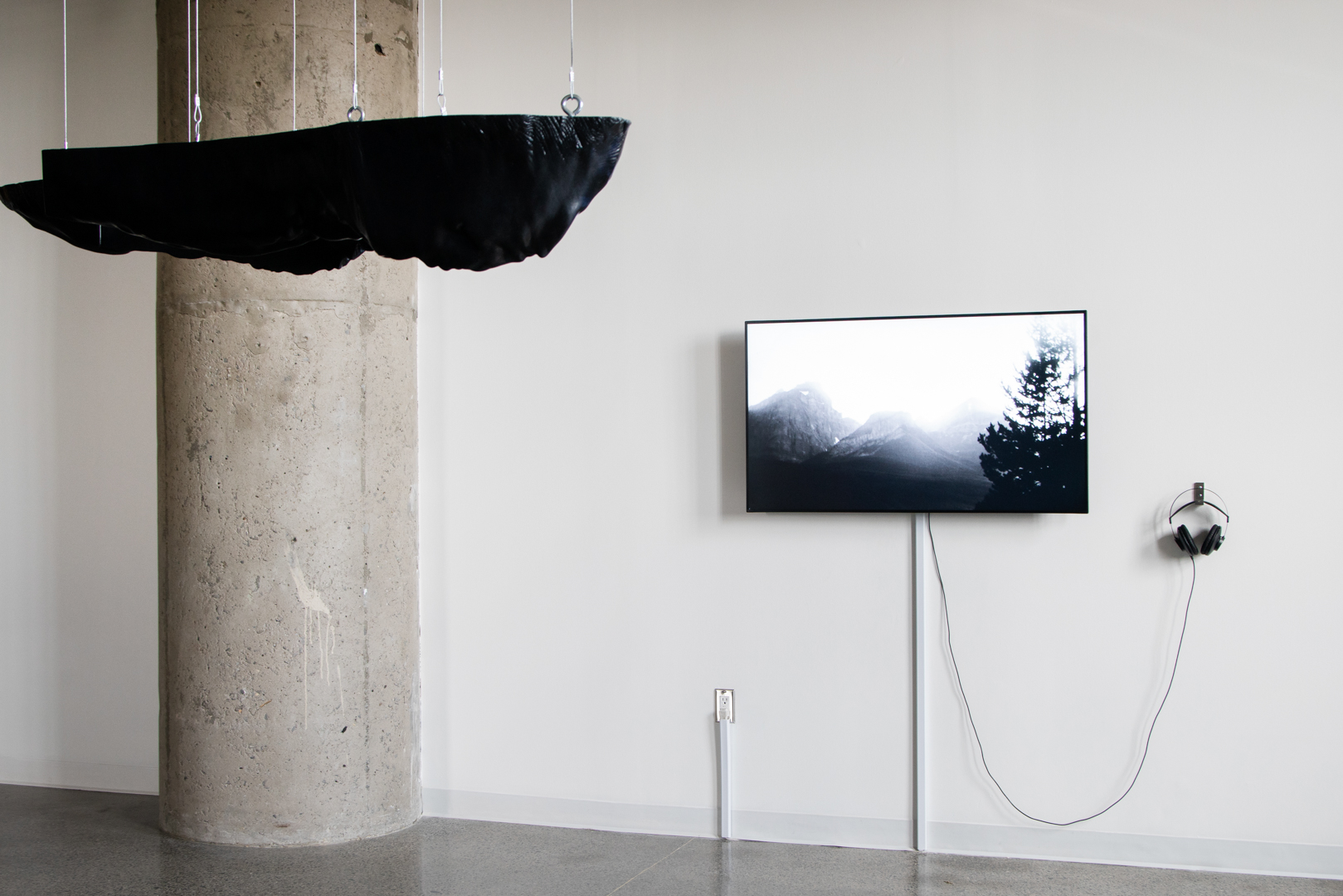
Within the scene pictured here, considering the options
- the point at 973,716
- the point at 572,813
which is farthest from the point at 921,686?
the point at 572,813

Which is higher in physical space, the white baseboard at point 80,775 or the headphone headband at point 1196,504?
the headphone headband at point 1196,504

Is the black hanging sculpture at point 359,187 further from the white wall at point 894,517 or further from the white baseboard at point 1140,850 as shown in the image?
the white baseboard at point 1140,850

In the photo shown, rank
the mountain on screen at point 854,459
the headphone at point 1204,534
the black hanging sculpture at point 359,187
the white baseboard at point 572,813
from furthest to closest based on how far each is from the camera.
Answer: the white baseboard at point 572,813 → the mountain on screen at point 854,459 → the headphone at point 1204,534 → the black hanging sculpture at point 359,187

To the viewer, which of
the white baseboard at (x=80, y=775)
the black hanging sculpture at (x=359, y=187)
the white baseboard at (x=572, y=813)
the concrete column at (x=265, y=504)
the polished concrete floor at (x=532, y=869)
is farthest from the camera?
the white baseboard at (x=80, y=775)

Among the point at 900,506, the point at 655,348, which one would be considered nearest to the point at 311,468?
the point at 655,348

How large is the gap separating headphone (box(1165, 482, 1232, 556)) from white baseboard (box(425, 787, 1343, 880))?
1.01m

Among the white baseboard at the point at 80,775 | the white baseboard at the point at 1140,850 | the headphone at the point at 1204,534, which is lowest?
the white baseboard at the point at 80,775

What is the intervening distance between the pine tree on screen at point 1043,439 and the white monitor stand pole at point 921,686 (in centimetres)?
30

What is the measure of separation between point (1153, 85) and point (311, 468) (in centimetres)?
335

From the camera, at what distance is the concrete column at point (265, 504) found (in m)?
3.85

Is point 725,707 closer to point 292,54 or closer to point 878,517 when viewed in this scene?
point 878,517

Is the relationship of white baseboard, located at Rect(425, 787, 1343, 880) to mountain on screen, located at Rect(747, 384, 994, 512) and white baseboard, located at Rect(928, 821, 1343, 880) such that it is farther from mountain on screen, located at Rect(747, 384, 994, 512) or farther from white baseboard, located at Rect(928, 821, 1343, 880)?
mountain on screen, located at Rect(747, 384, 994, 512)

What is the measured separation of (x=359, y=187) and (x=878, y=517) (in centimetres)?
270

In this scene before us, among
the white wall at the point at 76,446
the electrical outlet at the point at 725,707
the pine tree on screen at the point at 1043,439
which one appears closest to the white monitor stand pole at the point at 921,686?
the pine tree on screen at the point at 1043,439
